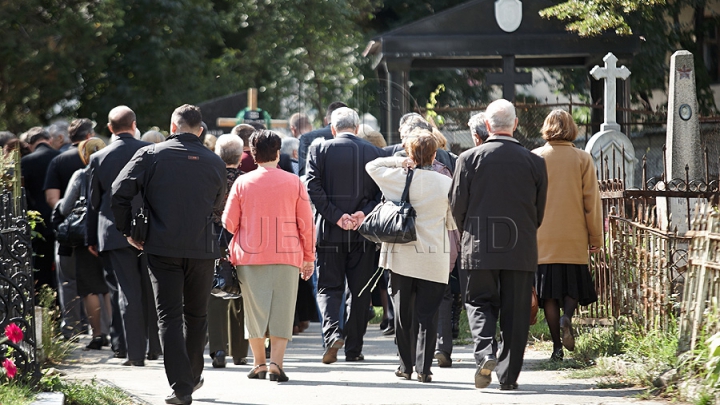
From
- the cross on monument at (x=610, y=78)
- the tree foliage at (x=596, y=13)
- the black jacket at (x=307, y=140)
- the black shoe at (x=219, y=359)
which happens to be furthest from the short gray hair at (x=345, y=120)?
the tree foliage at (x=596, y=13)

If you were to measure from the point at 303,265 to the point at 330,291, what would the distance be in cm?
109

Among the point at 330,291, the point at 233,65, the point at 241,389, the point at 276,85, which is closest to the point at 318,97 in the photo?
the point at 276,85

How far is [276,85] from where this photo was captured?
24.7 meters

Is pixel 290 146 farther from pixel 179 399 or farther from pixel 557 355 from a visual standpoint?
pixel 179 399

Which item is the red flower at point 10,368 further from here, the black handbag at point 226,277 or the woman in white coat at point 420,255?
the woman in white coat at point 420,255

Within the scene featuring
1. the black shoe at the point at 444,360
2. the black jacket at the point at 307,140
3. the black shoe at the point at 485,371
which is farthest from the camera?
the black jacket at the point at 307,140

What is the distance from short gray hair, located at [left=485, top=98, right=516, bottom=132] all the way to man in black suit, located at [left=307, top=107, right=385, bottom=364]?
177cm

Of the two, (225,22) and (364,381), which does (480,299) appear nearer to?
(364,381)

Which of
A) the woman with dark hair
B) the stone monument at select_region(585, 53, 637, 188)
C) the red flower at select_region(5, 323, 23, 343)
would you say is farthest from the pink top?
the stone monument at select_region(585, 53, 637, 188)

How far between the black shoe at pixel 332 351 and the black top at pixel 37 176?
Answer: 3969mm

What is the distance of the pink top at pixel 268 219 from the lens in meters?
7.85

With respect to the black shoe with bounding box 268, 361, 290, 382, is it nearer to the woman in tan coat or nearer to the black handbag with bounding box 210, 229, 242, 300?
the black handbag with bounding box 210, 229, 242, 300

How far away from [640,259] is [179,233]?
3.62 m

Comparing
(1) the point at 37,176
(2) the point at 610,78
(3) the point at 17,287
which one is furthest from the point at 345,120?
(2) the point at 610,78
